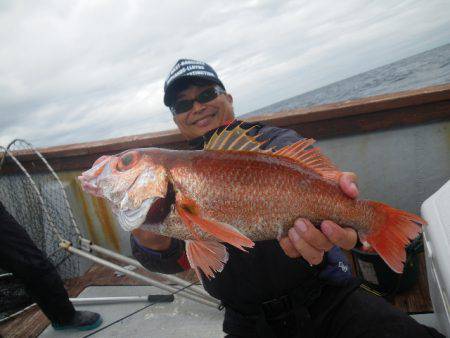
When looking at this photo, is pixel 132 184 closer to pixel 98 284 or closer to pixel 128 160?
pixel 128 160

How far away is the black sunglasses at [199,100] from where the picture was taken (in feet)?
10.6

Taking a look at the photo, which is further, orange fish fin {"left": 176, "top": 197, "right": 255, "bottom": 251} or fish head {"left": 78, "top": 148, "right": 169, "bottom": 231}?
fish head {"left": 78, "top": 148, "right": 169, "bottom": 231}

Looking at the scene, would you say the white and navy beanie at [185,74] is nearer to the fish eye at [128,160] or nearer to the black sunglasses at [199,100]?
the black sunglasses at [199,100]

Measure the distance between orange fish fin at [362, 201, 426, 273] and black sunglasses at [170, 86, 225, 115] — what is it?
206cm

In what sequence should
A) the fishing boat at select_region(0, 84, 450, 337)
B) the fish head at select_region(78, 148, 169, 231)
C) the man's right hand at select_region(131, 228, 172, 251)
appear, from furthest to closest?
the fishing boat at select_region(0, 84, 450, 337), the man's right hand at select_region(131, 228, 172, 251), the fish head at select_region(78, 148, 169, 231)

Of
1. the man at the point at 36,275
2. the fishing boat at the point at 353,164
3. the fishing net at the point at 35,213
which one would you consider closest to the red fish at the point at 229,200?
the fishing boat at the point at 353,164

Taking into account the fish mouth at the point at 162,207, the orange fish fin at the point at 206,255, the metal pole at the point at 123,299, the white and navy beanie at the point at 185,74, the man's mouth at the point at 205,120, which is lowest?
the metal pole at the point at 123,299

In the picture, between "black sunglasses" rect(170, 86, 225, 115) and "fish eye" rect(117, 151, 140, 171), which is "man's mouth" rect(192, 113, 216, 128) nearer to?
"black sunglasses" rect(170, 86, 225, 115)

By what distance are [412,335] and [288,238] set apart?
1.17m

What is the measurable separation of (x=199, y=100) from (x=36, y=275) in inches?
110

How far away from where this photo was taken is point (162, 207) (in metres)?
1.82

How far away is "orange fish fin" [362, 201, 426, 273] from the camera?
1865 millimetres

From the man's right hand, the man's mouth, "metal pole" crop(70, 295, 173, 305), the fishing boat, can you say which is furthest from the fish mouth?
"metal pole" crop(70, 295, 173, 305)

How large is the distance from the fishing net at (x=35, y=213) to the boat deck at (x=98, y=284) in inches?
11.2
